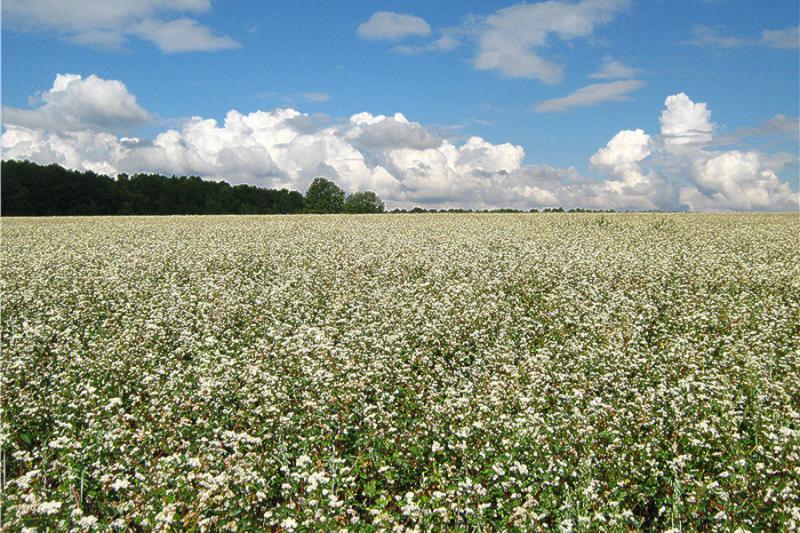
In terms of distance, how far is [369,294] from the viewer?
49.1 ft

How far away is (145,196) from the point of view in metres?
100

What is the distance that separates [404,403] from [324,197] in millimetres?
119783

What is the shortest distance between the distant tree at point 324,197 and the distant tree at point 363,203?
2.84 meters

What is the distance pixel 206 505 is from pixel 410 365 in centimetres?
482

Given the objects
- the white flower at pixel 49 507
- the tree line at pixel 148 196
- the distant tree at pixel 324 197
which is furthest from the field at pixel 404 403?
the distant tree at pixel 324 197

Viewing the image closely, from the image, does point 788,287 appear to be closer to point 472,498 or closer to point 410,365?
point 410,365

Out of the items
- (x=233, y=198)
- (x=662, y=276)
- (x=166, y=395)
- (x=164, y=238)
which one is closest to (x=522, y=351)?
(x=166, y=395)

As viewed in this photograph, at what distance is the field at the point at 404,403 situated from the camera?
217 inches

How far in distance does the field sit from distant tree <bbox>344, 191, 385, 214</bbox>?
112m

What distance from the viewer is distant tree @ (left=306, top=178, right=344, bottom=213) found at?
407ft

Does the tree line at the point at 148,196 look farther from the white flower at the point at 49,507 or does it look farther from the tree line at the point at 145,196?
the white flower at the point at 49,507

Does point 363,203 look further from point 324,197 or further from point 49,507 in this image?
point 49,507

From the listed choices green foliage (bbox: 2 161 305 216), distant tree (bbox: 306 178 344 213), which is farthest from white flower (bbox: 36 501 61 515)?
distant tree (bbox: 306 178 344 213)

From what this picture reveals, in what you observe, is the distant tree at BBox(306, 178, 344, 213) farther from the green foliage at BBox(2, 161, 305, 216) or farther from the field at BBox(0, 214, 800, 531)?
the field at BBox(0, 214, 800, 531)
